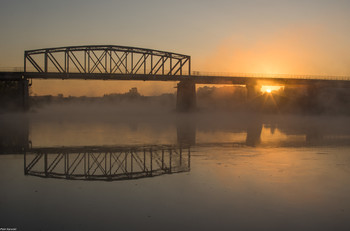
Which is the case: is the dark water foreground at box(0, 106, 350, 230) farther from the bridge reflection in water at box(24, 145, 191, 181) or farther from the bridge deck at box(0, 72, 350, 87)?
the bridge deck at box(0, 72, 350, 87)

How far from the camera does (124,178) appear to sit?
12156mm

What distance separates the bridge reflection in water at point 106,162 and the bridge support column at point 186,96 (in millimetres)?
60788

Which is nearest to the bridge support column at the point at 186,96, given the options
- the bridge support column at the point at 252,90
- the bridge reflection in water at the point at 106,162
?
the bridge support column at the point at 252,90

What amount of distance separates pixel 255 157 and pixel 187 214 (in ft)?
31.1

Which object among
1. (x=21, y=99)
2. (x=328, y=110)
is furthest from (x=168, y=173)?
(x=328, y=110)

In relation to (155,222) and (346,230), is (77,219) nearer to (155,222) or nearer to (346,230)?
(155,222)

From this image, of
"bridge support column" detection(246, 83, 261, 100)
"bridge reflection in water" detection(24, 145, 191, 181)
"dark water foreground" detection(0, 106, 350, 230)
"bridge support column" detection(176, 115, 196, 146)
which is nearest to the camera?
"dark water foreground" detection(0, 106, 350, 230)

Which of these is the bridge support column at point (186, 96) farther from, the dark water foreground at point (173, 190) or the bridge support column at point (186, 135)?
the dark water foreground at point (173, 190)

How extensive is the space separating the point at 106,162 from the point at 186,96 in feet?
218

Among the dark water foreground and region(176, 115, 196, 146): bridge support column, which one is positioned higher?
region(176, 115, 196, 146): bridge support column

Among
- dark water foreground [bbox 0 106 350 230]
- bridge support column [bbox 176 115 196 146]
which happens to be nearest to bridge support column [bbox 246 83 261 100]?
bridge support column [bbox 176 115 196 146]

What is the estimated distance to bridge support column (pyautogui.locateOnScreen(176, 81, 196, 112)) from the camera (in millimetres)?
80750

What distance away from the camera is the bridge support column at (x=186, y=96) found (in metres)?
80.8

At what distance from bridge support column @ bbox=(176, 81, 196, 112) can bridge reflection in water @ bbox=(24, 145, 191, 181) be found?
2393 inches
